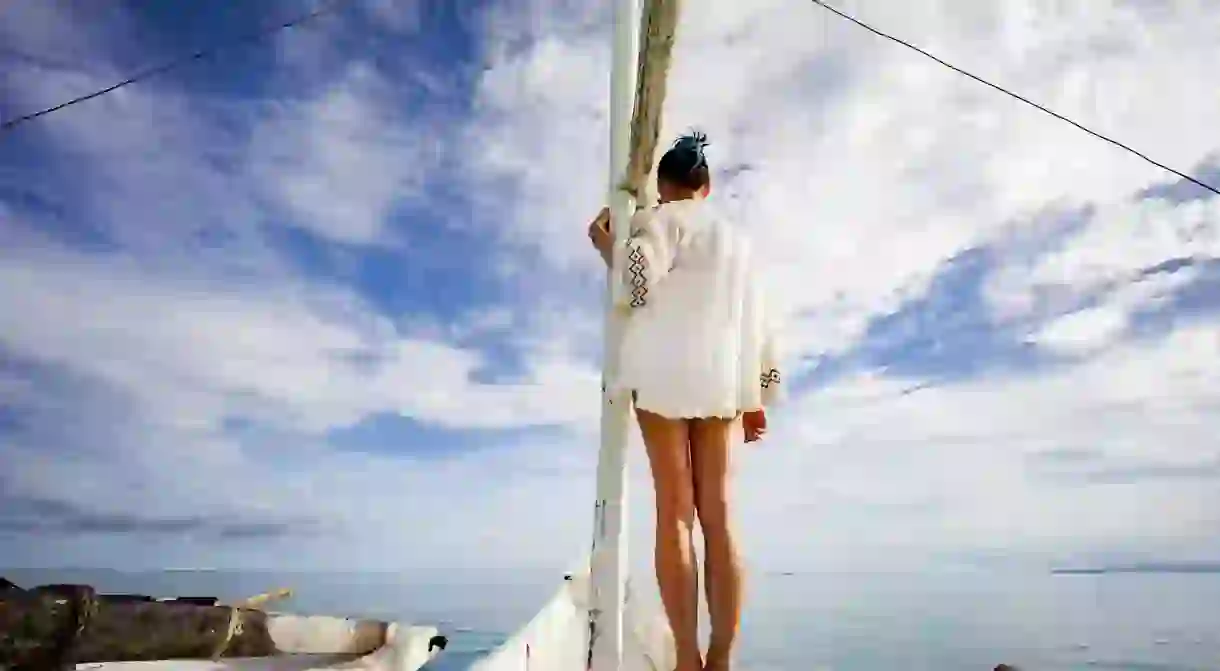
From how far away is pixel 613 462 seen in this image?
221 cm

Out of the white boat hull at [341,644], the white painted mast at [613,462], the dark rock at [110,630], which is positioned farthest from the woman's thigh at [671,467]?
the dark rock at [110,630]

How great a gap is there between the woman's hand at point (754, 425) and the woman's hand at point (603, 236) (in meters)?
0.55

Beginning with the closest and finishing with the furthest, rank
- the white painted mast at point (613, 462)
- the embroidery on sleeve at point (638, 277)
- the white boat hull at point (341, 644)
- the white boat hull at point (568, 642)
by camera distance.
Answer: the embroidery on sleeve at point (638, 277), the white painted mast at point (613, 462), the white boat hull at point (568, 642), the white boat hull at point (341, 644)

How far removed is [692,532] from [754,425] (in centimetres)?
38

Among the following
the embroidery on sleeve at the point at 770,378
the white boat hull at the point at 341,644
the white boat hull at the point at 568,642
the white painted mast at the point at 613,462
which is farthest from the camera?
the white boat hull at the point at 341,644

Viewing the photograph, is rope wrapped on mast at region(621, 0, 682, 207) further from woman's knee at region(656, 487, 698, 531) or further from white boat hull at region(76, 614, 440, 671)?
white boat hull at region(76, 614, 440, 671)

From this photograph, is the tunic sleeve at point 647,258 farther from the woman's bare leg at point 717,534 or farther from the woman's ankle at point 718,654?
the woman's ankle at point 718,654

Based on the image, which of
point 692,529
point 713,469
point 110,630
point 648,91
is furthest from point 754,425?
point 110,630

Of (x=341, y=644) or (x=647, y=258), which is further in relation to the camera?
(x=341, y=644)

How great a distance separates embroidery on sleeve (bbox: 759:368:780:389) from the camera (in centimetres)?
221

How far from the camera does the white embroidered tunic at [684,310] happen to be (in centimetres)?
198

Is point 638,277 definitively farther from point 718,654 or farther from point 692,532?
point 718,654

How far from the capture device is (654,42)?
6.84 ft

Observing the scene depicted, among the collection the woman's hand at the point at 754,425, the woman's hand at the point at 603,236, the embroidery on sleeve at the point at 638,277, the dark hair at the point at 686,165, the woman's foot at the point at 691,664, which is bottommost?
the woman's foot at the point at 691,664
